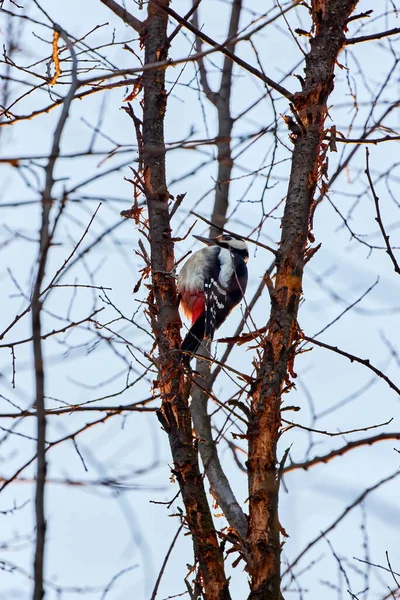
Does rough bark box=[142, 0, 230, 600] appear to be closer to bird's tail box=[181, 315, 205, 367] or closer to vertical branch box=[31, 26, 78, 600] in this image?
vertical branch box=[31, 26, 78, 600]

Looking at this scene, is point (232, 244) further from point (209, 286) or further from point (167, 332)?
point (167, 332)

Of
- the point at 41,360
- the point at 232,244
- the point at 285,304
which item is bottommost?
the point at 41,360

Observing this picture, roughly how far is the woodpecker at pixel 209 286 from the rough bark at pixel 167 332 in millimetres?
1715

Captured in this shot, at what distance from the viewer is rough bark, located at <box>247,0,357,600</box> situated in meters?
2.51

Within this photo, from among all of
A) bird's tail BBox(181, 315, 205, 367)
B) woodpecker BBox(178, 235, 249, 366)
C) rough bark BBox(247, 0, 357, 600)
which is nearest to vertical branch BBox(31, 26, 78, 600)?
rough bark BBox(247, 0, 357, 600)

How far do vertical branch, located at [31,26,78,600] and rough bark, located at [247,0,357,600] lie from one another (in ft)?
4.18

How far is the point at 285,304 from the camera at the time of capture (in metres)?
2.71

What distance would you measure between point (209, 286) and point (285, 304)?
2215 mm

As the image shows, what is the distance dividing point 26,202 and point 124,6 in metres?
2.02

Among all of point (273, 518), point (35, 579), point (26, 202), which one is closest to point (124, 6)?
point (26, 202)

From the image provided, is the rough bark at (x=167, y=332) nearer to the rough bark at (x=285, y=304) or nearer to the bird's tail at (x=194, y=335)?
the rough bark at (x=285, y=304)

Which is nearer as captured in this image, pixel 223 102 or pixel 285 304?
pixel 285 304

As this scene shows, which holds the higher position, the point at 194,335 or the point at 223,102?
the point at 223,102

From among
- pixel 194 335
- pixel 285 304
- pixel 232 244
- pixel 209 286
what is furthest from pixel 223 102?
pixel 285 304
